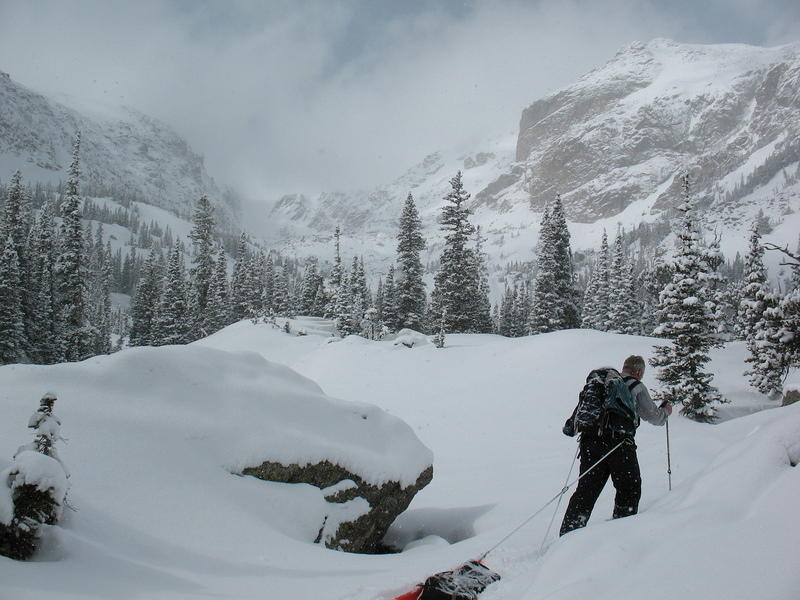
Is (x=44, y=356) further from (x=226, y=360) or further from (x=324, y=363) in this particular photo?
(x=226, y=360)

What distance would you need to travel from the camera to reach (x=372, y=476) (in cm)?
767

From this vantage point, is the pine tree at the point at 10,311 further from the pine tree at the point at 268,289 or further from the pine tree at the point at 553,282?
the pine tree at the point at 553,282

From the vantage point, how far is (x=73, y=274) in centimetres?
3391

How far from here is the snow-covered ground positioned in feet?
9.87

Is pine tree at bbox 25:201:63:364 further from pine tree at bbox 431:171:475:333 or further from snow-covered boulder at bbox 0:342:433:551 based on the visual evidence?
snow-covered boulder at bbox 0:342:433:551

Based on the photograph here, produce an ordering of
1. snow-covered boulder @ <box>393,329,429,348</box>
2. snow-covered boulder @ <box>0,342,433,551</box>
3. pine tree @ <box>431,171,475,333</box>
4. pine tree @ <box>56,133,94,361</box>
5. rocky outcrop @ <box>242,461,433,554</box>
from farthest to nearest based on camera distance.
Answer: pine tree @ <box>431,171,475,333</box>, pine tree @ <box>56,133,94,361</box>, snow-covered boulder @ <box>393,329,429,348</box>, rocky outcrop @ <box>242,461,433,554</box>, snow-covered boulder @ <box>0,342,433,551</box>

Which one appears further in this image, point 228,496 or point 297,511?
point 297,511

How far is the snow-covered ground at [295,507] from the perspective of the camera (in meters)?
3.01

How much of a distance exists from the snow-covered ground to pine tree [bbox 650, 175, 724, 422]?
4624 mm

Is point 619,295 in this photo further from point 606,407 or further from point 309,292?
point 606,407

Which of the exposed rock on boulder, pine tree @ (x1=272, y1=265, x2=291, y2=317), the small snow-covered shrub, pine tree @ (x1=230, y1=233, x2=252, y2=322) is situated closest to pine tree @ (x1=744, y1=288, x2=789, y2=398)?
the exposed rock on boulder

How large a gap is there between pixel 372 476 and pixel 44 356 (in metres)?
44.4

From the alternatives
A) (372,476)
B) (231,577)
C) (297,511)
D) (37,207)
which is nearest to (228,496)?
(297,511)

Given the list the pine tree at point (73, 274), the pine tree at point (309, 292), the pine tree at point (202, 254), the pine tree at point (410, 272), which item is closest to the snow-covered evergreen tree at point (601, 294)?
the pine tree at point (410, 272)
